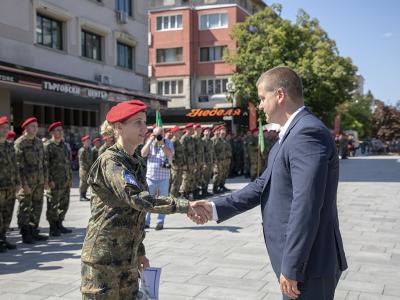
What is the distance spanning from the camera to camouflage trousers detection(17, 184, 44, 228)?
8.80 m

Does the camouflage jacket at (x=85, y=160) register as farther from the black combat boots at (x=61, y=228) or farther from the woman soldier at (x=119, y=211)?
the woman soldier at (x=119, y=211)

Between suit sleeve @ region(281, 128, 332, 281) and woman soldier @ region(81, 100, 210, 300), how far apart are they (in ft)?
2.79

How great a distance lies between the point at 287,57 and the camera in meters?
36.5

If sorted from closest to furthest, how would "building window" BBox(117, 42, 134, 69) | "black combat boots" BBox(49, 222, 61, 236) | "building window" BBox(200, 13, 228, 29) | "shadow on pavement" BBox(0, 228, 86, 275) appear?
"shadow on pavement" BBox(0, 228, 86, 275) < "black combat boots" BBox(49, 222, 61, 236) < "building window" BBox(117, 42, 134, 69) < "building window" BBox(200, 13, 228, 29)

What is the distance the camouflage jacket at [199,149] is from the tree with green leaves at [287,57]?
2147 centimetres

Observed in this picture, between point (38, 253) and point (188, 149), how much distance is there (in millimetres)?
7027

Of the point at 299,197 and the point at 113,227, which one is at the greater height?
the point at 299,197

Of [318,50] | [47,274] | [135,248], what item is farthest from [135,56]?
[135,248]

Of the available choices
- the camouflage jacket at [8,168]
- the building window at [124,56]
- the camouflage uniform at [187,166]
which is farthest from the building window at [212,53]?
the camouflage jacket at [8,168]

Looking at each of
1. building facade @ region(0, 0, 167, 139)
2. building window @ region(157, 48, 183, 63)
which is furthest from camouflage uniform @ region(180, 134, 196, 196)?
building window @ region(157, 48, 183, 63)

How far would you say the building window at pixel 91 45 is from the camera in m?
25.2

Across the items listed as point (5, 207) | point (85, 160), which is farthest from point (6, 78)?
point (5, 207)

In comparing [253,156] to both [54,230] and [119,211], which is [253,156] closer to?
[54,230]

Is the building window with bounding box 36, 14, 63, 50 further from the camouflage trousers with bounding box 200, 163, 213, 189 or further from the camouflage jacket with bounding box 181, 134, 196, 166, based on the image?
the camouflage trousers with bounding box 200, 163, 213, 189
